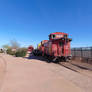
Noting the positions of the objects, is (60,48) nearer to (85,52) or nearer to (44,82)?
(85,52)

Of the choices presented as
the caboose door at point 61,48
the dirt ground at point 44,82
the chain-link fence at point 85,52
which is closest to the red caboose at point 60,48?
the caboose door at point 61,48

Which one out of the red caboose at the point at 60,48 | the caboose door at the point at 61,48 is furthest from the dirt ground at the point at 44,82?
the caboose door at the point at 61,48

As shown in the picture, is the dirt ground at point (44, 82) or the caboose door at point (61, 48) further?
the caboose door at point (61, 48)

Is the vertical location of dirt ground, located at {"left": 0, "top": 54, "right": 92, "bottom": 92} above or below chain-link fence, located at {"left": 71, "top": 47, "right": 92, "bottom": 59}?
below

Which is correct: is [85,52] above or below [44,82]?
above

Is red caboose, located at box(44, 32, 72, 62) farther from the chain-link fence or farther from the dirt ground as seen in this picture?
the dirt ground

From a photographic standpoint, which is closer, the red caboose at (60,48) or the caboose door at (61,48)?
the red caboose at (60,48)

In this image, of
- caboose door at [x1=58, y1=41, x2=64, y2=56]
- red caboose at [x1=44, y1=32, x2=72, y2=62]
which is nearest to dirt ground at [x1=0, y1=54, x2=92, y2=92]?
red caboose at [x1=44, y1=32, x2=72, y2=62]

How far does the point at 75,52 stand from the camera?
14461 mm

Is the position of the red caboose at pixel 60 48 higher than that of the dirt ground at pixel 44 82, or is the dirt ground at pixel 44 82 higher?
the red caboose at pixel 60 48

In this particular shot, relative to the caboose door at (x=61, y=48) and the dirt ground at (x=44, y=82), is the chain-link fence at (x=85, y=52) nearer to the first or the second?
the caboose door at (x=61, y=48)

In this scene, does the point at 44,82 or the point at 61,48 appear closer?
the point at 44,82

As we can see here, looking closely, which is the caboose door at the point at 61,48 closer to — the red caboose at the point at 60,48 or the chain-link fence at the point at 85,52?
the red caboose at the point at 60,48

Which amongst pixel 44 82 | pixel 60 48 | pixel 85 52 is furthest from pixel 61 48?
pixel 44 82
